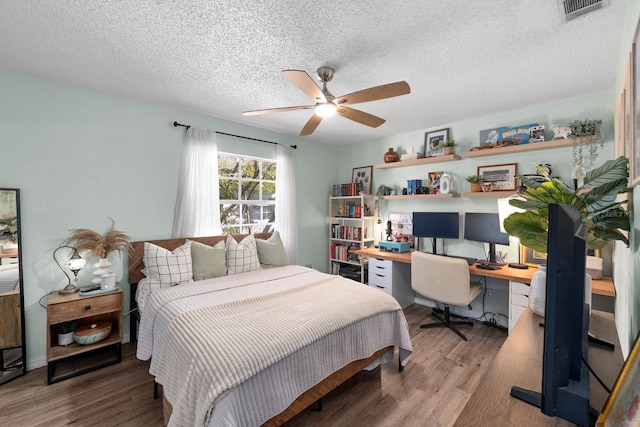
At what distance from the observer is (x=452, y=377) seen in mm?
2234

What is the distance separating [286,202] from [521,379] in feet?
11.2

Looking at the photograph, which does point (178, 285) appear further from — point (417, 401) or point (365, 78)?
point (365, 78)

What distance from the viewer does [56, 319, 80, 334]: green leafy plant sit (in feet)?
7.65

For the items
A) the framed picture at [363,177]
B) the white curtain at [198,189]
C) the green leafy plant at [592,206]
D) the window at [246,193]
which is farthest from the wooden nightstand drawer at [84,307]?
the framed picture at [363,177]

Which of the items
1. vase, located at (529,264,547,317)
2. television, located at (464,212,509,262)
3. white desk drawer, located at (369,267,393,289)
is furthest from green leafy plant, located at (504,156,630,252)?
white desk drawer, located at (369,267,393,289)

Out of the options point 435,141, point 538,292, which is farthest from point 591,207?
point 435,141

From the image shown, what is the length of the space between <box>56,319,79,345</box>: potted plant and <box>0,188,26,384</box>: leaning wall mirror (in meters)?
0.29

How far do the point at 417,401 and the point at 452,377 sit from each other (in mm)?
472

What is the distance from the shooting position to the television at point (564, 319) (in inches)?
25.9

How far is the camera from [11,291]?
2250mm

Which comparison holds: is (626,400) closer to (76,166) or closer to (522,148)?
(522,148)

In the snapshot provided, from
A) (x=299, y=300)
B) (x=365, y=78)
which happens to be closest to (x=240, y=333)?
(x=299, y=300)

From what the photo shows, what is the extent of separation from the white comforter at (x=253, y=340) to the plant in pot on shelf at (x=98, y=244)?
692 mm

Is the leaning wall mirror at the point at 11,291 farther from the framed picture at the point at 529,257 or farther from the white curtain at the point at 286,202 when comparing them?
the framed picture at the point at 529,257
